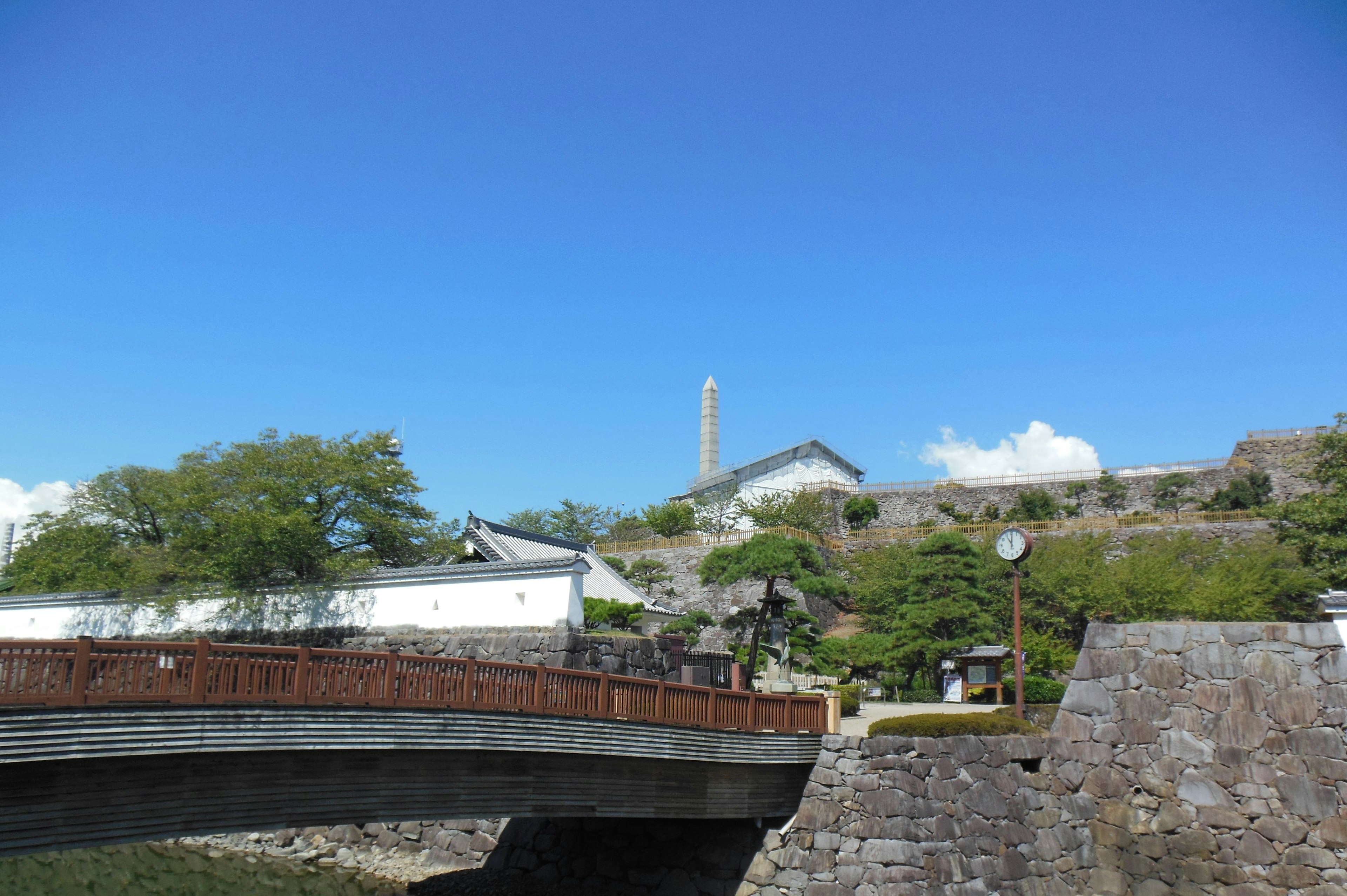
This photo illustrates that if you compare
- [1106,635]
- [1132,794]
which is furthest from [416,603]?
[1132,794]

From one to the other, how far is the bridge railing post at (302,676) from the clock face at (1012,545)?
42.0 ft

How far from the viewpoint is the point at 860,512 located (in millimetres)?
49031

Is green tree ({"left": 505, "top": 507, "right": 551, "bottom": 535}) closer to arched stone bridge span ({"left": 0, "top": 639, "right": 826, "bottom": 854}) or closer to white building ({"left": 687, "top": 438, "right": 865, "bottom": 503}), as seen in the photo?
white building ({"left": 687, "top": 438, "right": 865, "bottom": 503})

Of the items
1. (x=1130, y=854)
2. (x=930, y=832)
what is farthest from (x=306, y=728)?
(x=1130, y=854)

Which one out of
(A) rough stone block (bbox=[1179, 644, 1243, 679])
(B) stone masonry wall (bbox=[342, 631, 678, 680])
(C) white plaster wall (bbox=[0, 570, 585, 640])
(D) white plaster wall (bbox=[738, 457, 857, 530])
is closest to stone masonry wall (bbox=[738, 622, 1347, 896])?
(A) rough stone block (bbox=[1179, 644, 1243, 679])

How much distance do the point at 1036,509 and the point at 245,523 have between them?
37.1 meters

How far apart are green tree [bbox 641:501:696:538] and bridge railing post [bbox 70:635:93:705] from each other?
39217 millimetres

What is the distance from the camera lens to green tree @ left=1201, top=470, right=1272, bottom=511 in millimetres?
39844

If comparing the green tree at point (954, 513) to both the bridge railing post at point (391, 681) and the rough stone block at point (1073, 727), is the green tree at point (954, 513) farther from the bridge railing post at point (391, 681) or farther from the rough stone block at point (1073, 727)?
the bridge railing post at point (391, 681)

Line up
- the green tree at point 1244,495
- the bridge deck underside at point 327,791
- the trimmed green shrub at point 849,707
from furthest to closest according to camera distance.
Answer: the green tree at point 1244,495 → the trimmed green shrub at point 849,707 → the bridge deck underside at point 327,791

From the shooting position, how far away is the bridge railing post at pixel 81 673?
8055mm

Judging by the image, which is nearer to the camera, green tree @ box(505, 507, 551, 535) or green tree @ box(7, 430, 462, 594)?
green tree @ box(7, 430, 462, 594)

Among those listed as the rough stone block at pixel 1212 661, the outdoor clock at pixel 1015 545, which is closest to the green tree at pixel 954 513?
the outdoor clock at pixel 1015 545

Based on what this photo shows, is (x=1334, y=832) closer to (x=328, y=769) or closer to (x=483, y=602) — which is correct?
(x=328, y=769)
